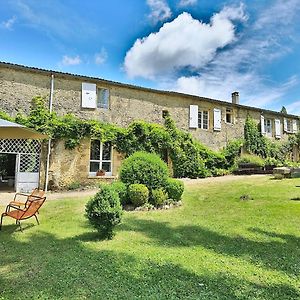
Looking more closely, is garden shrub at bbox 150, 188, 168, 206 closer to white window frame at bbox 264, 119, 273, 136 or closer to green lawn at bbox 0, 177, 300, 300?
green lawn at bbox 0, 177, 300, 300

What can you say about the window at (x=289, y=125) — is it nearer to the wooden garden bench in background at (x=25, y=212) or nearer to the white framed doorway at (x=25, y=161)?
the white framed doorway at (x=25, y=161)

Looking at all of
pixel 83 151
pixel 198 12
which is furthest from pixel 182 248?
pixel 83 151

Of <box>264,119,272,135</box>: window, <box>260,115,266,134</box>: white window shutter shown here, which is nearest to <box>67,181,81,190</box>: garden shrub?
<box>260,115,266,134</box>: white window shutter

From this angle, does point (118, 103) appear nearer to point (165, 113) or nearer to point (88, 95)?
point (88, 95)

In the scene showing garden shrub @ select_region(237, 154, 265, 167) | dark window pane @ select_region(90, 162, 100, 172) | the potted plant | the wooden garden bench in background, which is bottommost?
the wooden garden bench in background

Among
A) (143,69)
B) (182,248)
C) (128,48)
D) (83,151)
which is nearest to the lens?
(182,248)

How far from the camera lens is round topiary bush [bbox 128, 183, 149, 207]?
29.3ft

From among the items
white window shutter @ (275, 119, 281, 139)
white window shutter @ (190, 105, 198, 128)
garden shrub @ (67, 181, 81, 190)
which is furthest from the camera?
white window shutter @ (275, 119, 281, 139)

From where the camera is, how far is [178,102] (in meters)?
18.8

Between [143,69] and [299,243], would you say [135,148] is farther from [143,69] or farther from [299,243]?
[299,243]

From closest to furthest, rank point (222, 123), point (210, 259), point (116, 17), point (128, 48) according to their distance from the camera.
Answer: point (210, 259), point (116, 17), point (128, 48), point (222, 123)

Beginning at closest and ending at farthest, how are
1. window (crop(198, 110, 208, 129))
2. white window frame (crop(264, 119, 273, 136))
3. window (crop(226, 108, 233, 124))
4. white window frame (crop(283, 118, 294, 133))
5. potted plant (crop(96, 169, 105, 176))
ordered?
potted plant (crop(96, 169, 105, 176))
window (crop(198, 110, 208, 129))
window (crop(226, 108, 233, 124))
white window frame (crop(264, 119, 273, 136))
white window frame (crop(283, 118, 294, 133))

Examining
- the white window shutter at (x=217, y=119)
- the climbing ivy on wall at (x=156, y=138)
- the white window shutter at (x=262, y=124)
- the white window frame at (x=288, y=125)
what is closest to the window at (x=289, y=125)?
the white window frame at (x=288, y=125)

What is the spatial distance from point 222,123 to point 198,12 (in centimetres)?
1112
